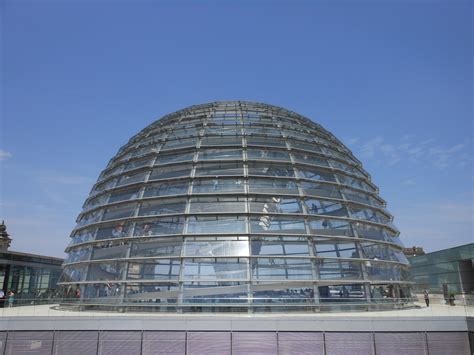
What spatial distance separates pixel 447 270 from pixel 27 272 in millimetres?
45223

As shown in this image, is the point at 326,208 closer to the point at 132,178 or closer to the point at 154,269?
the point at 154,269

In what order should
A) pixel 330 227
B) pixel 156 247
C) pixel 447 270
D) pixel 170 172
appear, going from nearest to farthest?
pixel 156 247 → pixel 330 227 → pixel 170 172 → pixel 447 270

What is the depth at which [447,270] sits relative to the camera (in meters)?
47.8

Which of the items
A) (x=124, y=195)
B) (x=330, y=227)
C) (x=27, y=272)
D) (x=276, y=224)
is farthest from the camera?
(x=27, y=272)

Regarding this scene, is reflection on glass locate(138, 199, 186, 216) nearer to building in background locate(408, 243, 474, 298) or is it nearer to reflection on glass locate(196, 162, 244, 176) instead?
reflection on glass locate(196, 162, 244, 176)

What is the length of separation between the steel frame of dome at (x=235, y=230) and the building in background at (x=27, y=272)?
32.4 feet

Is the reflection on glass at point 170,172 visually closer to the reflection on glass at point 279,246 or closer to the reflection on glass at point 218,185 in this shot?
the reflection on glass at point 218,185

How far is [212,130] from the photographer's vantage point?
24656 millimetres

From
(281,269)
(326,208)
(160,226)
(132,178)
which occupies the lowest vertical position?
(281,269)

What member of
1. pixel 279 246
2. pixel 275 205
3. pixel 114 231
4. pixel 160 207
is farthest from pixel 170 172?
pixel 279 246

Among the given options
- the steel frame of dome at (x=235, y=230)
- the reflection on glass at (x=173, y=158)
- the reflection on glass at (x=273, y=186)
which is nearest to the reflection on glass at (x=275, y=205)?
the steel frame of dome at (x=235, y=230)

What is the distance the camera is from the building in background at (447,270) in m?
42.7

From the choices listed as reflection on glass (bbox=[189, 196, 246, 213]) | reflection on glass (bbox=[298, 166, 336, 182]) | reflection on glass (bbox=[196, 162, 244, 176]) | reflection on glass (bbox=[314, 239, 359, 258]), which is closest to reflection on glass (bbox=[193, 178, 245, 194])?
reflection on glass (bbox=[189, 196, 246, 213])

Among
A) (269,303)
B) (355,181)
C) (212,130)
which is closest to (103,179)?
(212,130)
